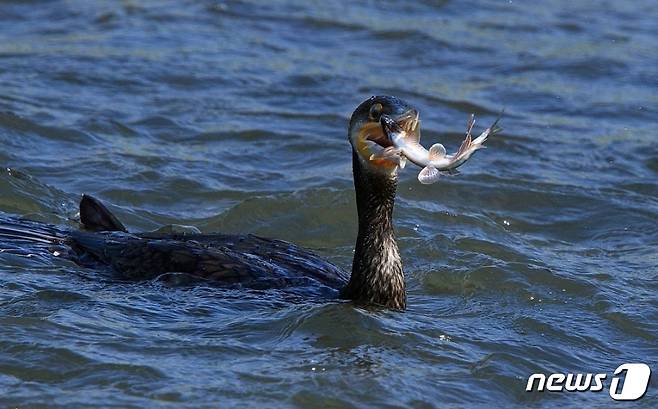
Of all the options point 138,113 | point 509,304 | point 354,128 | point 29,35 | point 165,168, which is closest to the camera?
point 354,128

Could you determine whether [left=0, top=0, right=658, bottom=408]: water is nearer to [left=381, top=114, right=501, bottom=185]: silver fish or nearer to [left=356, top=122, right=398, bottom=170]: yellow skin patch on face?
[left=356, top=122, right=398, bottom=170]: yellow skin patch on face

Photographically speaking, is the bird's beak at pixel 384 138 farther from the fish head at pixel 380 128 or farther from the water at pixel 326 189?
the water at pixel 326 189

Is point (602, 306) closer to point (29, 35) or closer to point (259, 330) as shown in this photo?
point (259, 330)

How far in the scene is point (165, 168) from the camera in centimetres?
1114

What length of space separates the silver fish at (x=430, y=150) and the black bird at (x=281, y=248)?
3 centimetres

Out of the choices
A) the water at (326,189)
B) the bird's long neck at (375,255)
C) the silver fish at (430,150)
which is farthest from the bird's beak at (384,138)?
the water at (326,189)

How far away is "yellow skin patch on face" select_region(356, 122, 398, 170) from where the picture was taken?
7.36m

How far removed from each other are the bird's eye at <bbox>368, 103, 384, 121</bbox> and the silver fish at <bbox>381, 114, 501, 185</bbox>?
0.05m

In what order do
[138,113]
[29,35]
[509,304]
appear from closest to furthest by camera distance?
[509,304] < [138,113] < [29,35]

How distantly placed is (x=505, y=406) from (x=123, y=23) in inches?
367

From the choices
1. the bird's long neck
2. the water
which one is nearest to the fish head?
the bird's long neck

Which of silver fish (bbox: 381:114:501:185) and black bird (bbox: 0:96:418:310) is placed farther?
black bird (bbox: 0:96:418:310)

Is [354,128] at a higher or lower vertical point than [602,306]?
higher

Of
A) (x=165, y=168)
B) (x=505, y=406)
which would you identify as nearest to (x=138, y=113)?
(x=165, y=168)
